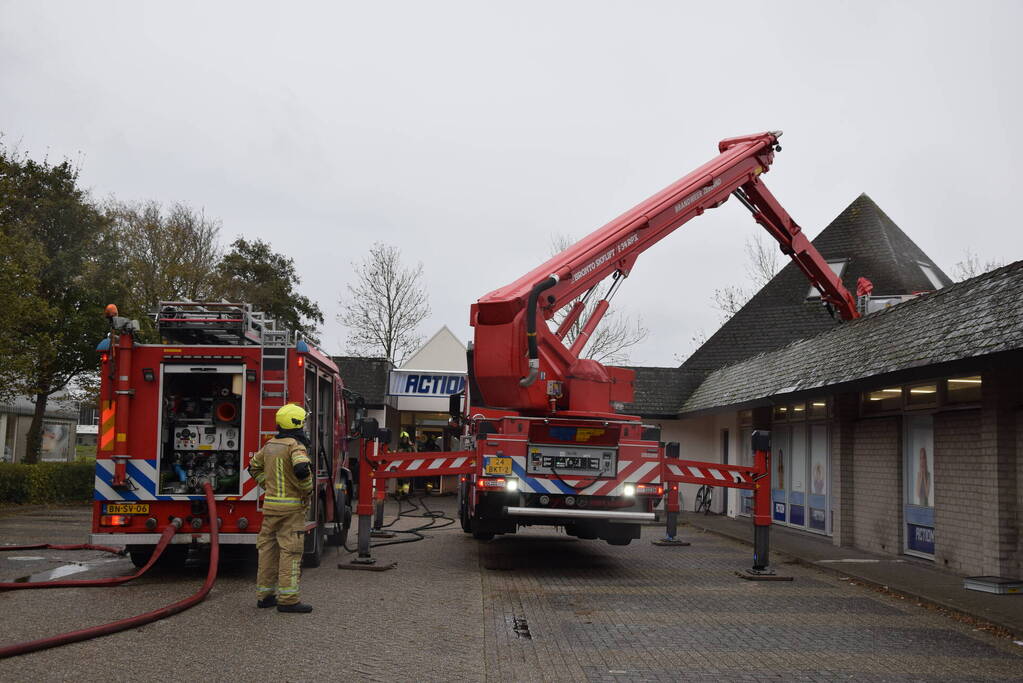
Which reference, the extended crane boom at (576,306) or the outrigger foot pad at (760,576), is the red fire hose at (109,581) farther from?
the outrigger foot pad at (760,576)

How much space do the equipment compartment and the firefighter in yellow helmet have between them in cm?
216

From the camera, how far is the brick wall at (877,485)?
13906mm

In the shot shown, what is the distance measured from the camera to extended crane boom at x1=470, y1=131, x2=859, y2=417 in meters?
11.3

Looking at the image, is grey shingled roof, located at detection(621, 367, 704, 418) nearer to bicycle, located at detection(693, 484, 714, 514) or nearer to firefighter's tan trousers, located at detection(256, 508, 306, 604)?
bicycle, located at detection(693, 484, 714, 514)

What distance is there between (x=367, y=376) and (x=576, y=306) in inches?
761

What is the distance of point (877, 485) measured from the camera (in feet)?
47.8

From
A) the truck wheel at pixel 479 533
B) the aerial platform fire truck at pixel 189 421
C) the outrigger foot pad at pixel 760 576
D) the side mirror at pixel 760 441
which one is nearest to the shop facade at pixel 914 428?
the side mirror at pixel 760 441

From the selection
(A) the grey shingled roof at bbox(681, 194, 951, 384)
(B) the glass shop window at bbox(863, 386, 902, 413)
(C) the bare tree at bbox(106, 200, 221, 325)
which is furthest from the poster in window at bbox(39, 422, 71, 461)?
(B) the glass shop window at bbox(863, 386, 902, 413)

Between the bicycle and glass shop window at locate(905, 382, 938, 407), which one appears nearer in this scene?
glass shop window at locate(905, 382, 938, 407)

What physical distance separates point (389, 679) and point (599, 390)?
6.57 metres

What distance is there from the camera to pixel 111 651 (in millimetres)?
6781

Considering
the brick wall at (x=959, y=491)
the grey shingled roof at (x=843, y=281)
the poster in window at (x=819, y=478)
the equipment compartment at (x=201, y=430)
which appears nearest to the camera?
the equipment compartment at (x=201, y=430)

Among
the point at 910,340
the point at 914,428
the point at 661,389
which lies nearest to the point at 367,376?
the point at 661,389

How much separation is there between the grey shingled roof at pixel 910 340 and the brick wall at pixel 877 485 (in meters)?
1.23
